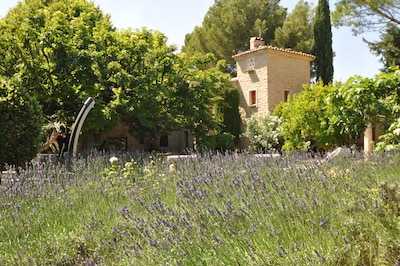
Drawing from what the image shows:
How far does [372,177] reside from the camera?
3.38 m

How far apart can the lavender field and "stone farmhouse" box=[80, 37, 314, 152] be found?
1323 cm

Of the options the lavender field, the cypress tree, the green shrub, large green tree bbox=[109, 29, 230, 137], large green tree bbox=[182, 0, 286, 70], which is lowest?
the lavender field

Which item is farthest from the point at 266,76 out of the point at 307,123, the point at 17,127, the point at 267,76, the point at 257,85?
the point at 17,127

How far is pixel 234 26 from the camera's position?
989 inches

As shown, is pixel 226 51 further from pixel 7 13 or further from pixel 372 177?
pixel 372 177

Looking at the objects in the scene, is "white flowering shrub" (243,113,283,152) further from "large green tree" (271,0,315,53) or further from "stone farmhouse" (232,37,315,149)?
"large green tree" (271,0,315,53)

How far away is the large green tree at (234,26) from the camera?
82.2ft

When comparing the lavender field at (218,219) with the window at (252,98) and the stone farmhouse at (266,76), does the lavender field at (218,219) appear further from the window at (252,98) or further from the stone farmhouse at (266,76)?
the window at (252,98)

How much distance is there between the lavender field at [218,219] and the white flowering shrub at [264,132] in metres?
11.8

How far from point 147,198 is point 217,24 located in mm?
23008

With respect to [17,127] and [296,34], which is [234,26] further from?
[17,127]

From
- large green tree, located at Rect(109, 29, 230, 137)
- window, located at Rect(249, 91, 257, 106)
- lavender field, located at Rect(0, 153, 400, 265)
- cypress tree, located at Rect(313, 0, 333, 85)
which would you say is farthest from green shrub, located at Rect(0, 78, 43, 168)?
cypress tree, located at Rect(313, 0, 333, 85)

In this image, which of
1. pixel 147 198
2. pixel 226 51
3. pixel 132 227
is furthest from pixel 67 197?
pixel 226 51

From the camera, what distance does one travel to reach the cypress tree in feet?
69.5
